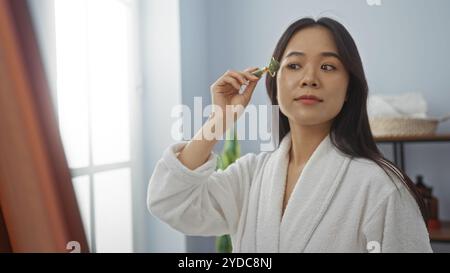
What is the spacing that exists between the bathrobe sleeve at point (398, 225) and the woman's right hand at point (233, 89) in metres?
0.22

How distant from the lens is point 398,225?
0.47 meters

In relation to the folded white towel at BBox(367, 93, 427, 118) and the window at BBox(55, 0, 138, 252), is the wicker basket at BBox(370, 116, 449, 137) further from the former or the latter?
the window at BBox(55, 0, 138, 252)

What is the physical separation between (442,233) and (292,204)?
212mm

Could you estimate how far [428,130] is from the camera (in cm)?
56

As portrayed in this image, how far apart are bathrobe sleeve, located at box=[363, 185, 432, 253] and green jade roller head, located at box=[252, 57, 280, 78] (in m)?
0.21

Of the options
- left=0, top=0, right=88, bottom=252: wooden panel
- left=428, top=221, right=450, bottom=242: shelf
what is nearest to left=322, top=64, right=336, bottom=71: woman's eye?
left=428, top=221, right=450, bottom=242: shelf

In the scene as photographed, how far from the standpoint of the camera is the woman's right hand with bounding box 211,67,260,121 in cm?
55

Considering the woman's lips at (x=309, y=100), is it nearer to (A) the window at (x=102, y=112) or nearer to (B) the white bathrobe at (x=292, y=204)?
(B) the white bathrobe at (x=292, y=204)

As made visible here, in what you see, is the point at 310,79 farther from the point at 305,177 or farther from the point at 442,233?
the point at 442,233

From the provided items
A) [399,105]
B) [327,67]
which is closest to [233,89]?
[327,67]

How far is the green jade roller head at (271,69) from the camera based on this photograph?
1.75ft
